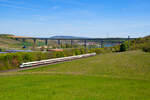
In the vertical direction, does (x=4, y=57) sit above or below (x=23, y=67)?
above

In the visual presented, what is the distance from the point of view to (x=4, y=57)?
24438 millimetres

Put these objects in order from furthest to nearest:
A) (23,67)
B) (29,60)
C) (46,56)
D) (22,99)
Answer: (46,56), (29,60), (23,67), (22,99)

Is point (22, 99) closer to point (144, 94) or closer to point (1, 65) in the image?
Answer: point (144, 94)

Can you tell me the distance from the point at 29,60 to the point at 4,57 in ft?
16.7

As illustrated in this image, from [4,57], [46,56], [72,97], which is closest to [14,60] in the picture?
[4,57]

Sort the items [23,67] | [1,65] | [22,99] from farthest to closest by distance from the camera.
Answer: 1. [23,67]
2. [1,65]
3. [22,99]

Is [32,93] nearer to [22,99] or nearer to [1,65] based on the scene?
[22,99]

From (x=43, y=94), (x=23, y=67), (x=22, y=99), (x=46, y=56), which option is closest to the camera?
(x=22, y=99)

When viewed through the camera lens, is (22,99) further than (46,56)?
No

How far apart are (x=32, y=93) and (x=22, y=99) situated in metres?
1.14

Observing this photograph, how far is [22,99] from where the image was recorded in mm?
8320

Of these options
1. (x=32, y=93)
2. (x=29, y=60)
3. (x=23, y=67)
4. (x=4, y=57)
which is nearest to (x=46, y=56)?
(x=29, y=60)

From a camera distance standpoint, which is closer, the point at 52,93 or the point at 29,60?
the point at 52,93

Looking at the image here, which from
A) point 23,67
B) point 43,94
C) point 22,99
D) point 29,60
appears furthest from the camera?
point 29,60
